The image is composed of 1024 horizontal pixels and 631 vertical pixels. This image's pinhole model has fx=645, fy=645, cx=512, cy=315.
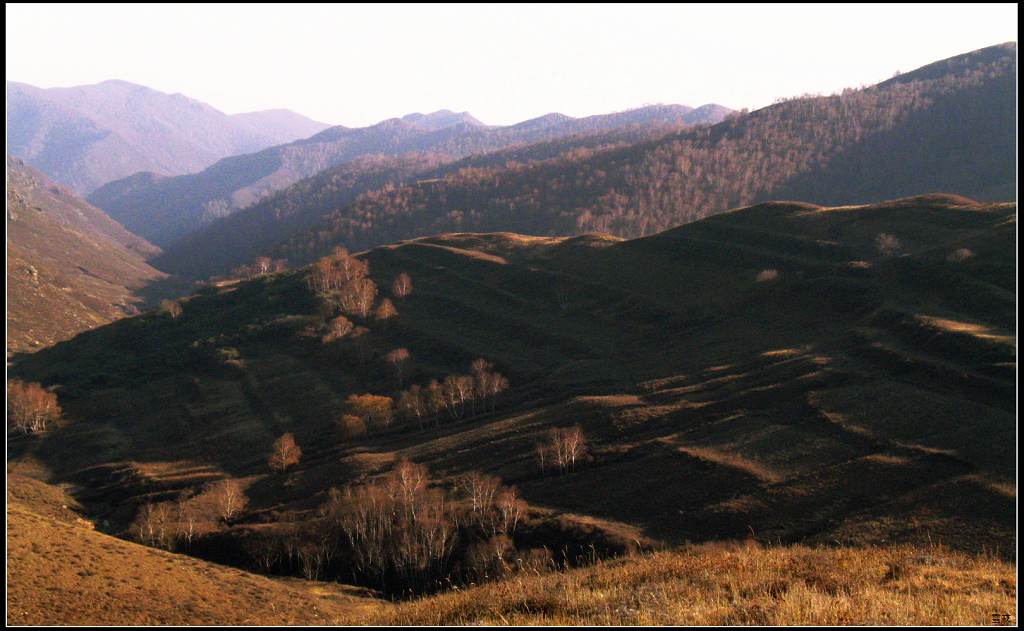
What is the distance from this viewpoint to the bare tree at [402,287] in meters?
148

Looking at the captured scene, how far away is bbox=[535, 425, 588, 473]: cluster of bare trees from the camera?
7188 cm

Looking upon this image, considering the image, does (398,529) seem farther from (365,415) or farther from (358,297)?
(358,297)

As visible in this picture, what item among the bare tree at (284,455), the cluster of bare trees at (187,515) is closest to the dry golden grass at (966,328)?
the bare tree at (284,455)

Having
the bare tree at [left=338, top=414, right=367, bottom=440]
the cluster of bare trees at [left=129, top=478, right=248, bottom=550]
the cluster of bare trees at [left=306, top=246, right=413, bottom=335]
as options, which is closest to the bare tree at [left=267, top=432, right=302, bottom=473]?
the cluster of bare trees at [left=129, top=478, right=248, bottom=550]

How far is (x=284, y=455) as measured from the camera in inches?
3440

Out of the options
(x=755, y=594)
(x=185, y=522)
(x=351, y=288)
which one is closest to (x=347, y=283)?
(x=351, y=288)

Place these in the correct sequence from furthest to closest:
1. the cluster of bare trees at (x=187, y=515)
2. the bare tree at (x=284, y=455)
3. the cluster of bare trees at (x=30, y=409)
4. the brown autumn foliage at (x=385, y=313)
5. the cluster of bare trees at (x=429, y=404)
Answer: the brown autumn foliage at (x=385, y=313), the cluster of bare trees at (x=30, y=409), the cluster of bare trees at (x=429, y=404), the bare tree at (x=284, y=455), the cluster of bare trees at (x=187, y=515)

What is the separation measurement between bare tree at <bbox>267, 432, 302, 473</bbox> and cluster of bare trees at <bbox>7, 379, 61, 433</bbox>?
47.9 metres

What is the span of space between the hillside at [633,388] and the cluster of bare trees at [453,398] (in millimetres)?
2255

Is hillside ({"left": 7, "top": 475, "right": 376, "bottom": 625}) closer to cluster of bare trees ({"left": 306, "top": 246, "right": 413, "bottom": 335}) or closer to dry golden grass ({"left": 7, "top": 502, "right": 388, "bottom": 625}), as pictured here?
dry golden grass ({"left": 7, "top": 502, "right": 388, "bottom": 625})

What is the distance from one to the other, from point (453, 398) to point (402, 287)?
53.4 meters

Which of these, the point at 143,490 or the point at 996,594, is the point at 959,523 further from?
the point at 143,490

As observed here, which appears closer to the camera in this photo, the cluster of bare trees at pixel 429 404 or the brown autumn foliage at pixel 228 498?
the brown autumn foliage at pixel 228 498

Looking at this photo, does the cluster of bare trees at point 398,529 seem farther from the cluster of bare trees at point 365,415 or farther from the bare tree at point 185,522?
the cluster of bare trees at point 365,415
